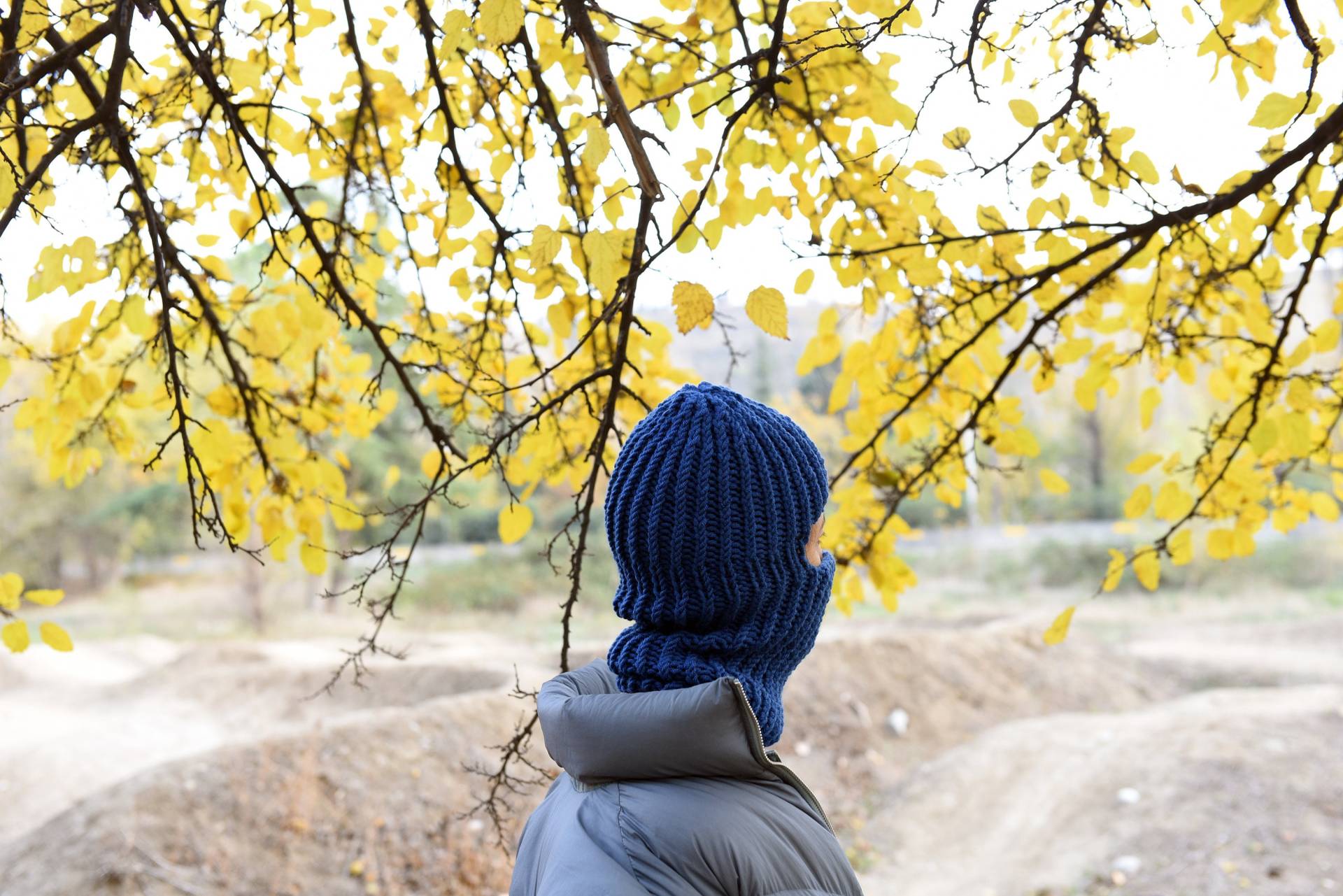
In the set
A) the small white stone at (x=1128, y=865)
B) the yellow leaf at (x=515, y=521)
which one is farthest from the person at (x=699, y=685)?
the small white stone at (x=1128, y=865)

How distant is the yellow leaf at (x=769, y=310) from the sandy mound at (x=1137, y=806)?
4.22 m

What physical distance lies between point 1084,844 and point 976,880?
0.63 meters

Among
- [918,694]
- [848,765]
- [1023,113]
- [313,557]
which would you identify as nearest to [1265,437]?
[1023,113]

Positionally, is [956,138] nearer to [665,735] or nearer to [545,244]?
[545,244]

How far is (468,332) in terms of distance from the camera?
8.31ft

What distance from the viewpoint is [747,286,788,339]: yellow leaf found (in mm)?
1546

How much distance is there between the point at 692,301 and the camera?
1544mm

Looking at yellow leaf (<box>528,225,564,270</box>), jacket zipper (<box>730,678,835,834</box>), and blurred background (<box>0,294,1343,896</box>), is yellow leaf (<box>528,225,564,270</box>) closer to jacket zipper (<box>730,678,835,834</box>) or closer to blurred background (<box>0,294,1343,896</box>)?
blurred background (<box>0,294,1343,896</box>)

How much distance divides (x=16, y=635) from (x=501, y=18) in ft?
4.77

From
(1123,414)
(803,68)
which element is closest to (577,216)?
(803,68)

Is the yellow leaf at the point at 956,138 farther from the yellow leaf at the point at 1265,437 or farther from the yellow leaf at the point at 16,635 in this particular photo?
the yellow leaf at the point at 16,635

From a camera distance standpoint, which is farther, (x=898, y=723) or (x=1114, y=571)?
(x=898, y=723)

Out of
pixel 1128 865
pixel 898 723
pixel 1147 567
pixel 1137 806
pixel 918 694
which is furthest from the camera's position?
pixel 918 694

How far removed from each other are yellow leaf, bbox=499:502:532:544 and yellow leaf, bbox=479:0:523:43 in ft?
3.04
